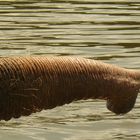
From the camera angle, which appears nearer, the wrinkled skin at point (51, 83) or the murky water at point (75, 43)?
the wrinkled skin at point (51, 83)

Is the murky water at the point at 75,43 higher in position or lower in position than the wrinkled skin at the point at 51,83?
lower

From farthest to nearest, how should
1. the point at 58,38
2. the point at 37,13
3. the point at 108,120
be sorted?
the point at 37,13 < the point at 58,38 < the point at 108,120

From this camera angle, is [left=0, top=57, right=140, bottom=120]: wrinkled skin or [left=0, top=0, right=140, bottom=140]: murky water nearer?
[left=0, top=57, right=140, bottom=120]: wrinkled skin

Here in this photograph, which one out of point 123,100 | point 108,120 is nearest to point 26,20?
point 108,120

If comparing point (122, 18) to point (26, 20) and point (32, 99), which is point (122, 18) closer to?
point (26, 20)

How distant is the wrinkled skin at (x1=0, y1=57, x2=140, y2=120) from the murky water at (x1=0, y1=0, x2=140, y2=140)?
2297 millimetres

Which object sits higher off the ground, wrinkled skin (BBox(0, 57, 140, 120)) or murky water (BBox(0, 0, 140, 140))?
wrinkled skin (BBox(0, 57, 140, 120))

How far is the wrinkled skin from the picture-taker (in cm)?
344

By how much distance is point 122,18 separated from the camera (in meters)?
13.3

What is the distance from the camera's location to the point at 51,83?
3598 mm

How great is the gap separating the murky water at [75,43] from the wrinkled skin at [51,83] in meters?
2.30

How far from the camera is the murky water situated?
249 inches

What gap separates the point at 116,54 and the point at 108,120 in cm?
332

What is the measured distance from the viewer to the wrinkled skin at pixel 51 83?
3.44 metres
